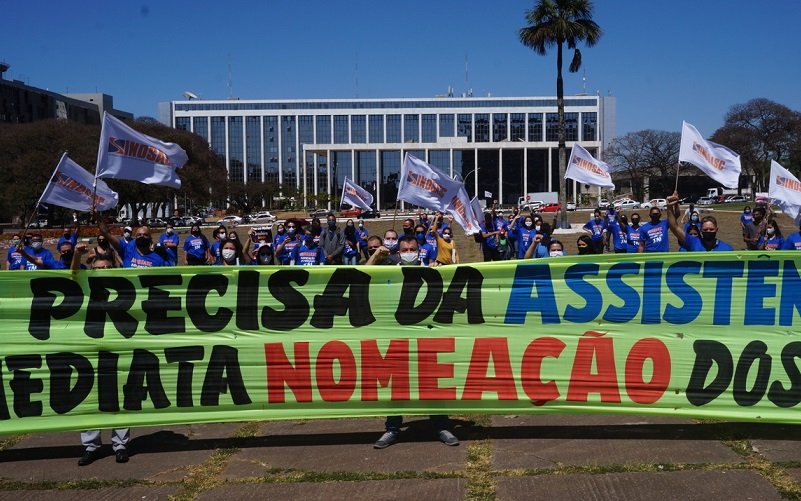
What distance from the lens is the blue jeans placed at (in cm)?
598

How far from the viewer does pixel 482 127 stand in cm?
12481

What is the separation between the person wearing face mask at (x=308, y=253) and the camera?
1220 cm

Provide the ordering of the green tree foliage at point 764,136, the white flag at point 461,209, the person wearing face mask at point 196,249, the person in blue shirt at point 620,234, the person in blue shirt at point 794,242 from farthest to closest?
the green tree foliage at point 764,136 → the person in blue shirt at point 620,234 → the person wearing face mask at point 196,249 → the white flag at point 461,209 → the person in blue shirt at point 794,242

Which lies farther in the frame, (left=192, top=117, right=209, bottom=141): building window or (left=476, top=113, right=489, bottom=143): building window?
(left=192, top=117, right=209, bottom=141): building window

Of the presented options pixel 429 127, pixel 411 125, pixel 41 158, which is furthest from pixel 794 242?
pixel 411 125

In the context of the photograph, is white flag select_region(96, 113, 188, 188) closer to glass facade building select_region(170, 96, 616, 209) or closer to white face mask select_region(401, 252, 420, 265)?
white face mask select_region(401, 252, 420, 265)

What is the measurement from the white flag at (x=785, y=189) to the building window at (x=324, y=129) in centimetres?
11876

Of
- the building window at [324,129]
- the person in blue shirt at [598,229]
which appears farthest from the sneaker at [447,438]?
the building window at [324,129]

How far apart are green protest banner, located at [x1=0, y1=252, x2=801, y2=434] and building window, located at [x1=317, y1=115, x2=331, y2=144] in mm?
122330

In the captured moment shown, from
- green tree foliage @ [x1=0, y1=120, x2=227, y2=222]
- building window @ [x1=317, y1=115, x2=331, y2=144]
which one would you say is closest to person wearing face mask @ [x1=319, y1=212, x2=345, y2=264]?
green tree foliage @ [x1=0, y1=120, x2=227, y2=222]

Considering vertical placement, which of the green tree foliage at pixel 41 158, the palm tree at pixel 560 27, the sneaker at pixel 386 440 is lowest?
the sneaker at pixel 386 440

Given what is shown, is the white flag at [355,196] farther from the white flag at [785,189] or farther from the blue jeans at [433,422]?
the blue jeans at [433,422]

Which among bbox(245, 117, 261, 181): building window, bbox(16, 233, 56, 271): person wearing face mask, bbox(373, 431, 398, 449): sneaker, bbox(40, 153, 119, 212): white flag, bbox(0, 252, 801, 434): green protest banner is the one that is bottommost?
bbox(373, 431, 398, 449): sneaker

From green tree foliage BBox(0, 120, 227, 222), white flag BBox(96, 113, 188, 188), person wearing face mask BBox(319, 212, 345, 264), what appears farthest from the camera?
green tree foliage BBox(0, 120, 227, 222)
